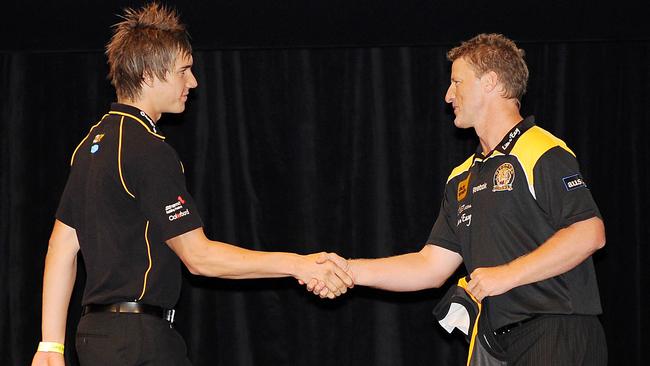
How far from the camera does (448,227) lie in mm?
3711

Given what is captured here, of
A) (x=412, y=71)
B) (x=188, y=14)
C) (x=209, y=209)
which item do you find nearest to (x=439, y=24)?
(x=412, y=71)

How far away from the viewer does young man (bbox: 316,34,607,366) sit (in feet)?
10.0

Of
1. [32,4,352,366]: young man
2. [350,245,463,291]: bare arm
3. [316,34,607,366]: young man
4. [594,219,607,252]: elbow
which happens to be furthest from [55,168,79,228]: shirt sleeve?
[594,219,607,252]: elbow

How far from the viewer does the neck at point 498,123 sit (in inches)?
136

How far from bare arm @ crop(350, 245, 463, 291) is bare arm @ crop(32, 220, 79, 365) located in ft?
3.99

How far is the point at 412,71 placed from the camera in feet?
17.2

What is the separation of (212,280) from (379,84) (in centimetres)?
156

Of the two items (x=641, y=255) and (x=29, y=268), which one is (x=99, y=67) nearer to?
(x=29, y=268)

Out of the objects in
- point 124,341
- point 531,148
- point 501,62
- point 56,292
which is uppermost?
point 501,62

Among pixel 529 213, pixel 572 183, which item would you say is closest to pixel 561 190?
pixel 572 183

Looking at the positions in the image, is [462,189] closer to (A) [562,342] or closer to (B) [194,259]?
(A) [562,342]

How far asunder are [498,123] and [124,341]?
165cm

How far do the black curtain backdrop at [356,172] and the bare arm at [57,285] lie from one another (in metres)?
2.17

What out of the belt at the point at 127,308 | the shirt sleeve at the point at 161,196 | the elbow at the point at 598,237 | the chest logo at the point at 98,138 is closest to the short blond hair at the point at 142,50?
the chest logo at the point at 98,138
